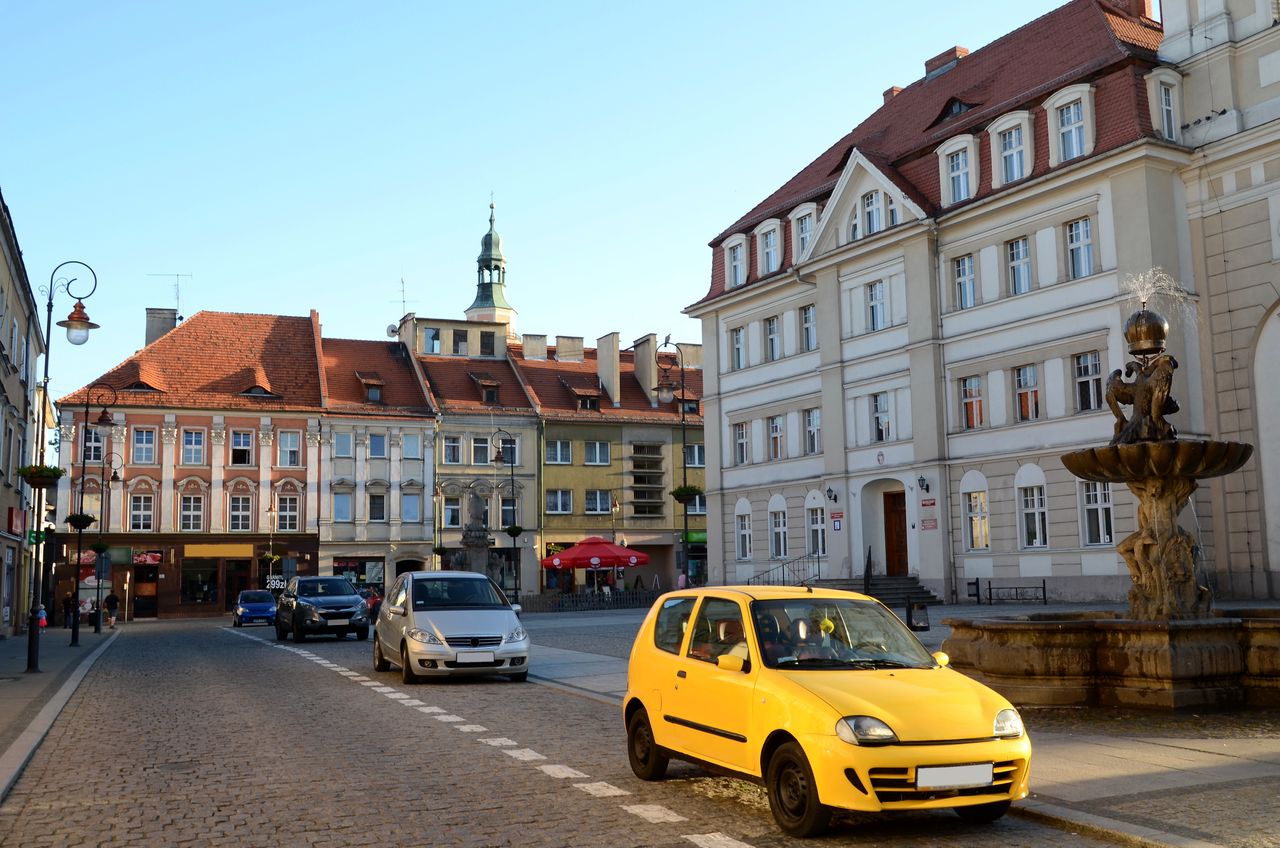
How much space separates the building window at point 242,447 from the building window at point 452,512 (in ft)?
35.3

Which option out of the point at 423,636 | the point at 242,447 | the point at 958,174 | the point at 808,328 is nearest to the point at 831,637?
the point at 423,636

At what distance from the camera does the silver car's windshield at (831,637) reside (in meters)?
8.62

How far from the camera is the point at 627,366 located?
254ft

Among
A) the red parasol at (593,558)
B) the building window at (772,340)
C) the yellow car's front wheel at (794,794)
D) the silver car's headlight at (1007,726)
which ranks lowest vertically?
the yellow car's front wheel at (794,794)

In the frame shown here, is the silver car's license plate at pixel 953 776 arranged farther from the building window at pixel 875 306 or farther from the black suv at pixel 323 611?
the building window at pixel 875 306

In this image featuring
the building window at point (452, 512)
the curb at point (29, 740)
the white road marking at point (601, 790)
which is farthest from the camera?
the building window at point (452, 512)

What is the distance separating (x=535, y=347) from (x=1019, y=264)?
44.9 meters

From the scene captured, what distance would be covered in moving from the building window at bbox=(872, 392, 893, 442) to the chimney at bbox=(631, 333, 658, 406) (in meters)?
32.8

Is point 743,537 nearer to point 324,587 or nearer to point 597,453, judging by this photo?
point 324,587

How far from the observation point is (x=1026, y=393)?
3612 cm

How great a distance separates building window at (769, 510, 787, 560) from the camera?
45.8m

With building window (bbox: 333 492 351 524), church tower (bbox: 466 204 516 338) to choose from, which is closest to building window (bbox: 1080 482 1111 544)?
building window (bbox: 333 492 351 524)

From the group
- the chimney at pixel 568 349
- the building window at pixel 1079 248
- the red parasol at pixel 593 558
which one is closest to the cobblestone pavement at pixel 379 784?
the building window at pixel 1079 248

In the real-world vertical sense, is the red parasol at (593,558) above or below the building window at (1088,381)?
below
